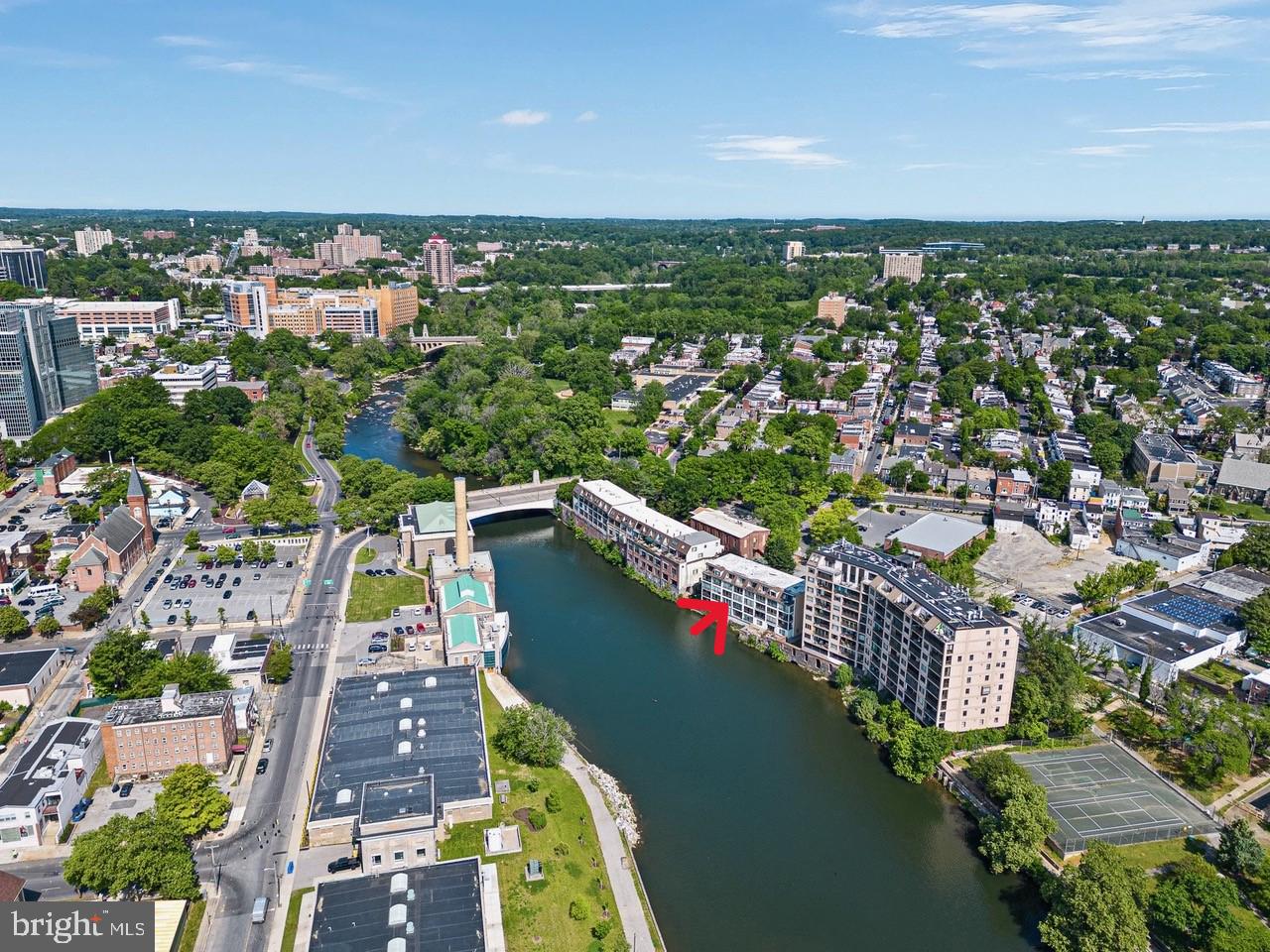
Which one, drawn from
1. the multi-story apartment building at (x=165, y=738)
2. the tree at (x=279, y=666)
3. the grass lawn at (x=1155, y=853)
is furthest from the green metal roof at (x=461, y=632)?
the grass lawn at (x=1155, y=853)

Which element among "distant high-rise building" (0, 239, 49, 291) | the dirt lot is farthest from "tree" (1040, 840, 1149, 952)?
"distant high-rise building" (0, 239, 49, 291)

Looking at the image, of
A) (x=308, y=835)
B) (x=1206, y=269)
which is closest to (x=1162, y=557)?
(x=308, y=835)

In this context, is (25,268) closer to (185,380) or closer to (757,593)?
(185,380)

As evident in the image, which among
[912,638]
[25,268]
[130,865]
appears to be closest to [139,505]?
[130,865]

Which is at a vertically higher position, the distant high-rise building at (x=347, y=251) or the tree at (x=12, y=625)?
the distant high-rise building at (x=347, y=251)

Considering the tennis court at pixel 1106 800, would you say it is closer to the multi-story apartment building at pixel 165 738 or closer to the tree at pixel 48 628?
the multi-story apartment building at pixel 165 738

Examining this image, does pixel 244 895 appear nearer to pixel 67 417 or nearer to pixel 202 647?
pixel 202 647
